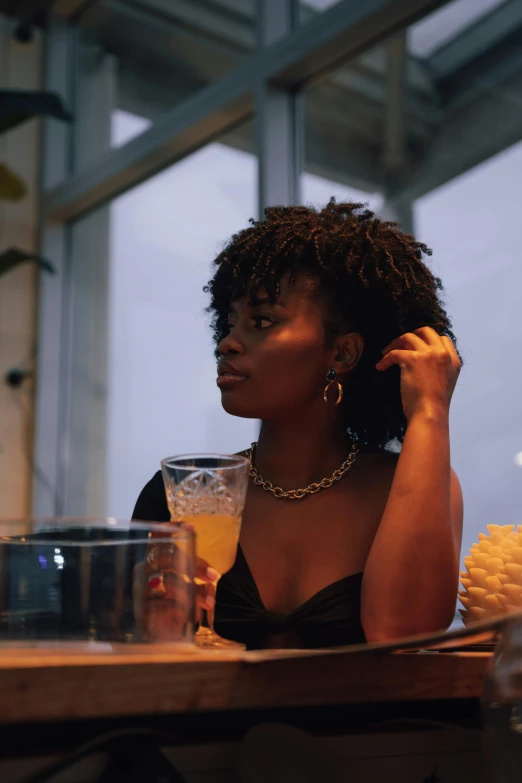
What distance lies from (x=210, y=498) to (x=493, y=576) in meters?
0.30

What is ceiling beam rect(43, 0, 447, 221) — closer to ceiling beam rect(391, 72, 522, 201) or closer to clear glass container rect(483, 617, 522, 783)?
ceiling beam rect(391, 72, 522, 201)

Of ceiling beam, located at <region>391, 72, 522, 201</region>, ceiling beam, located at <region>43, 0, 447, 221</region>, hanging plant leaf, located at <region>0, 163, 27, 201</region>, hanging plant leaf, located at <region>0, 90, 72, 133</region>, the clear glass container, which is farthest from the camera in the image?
hanging plant leaf, located at <region>0, 163, 27, 201</region>

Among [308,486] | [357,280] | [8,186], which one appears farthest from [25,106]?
[308,486]

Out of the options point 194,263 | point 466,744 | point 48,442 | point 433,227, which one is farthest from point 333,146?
point 466,744

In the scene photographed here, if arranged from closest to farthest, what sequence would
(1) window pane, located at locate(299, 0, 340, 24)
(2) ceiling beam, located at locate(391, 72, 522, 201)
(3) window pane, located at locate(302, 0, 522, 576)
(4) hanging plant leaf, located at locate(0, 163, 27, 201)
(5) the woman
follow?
1. (5) the woman
2. (3) window pane, located at locate(302, 0, 522, 576)
3. (2) ceiling beam, located at locate(391, 72, 522, 201)
4. (1) window pane, located at locate(299, 0, 340, 24)
5. (4) hanging plant leaf, located at locate(0, 163, 27, 201)

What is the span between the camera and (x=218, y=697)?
554 mm

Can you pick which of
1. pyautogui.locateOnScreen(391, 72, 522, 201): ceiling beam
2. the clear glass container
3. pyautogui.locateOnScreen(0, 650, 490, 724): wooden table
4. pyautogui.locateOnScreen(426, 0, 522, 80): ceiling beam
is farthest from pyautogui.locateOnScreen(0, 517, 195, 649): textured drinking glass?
pyautogui.locateOnScreen(426, 0, 522, 80): ceiling beam

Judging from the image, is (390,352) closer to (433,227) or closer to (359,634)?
(359,634)

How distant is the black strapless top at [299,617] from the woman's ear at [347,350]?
353 mm

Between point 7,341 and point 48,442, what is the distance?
1.60 ft

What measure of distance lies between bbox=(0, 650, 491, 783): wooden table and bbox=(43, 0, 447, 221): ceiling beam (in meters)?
2.42

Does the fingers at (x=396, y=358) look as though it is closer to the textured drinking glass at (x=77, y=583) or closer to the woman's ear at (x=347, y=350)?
the woman's ear at (x=347, y=350)

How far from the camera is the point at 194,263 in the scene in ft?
Result: 11.8

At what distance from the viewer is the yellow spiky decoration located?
0.92 metres
